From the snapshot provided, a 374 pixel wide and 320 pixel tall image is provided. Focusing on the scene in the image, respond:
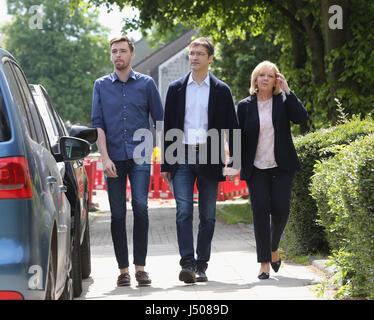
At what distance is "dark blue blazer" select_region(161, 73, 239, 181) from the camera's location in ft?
23.0

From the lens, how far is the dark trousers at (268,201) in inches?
281

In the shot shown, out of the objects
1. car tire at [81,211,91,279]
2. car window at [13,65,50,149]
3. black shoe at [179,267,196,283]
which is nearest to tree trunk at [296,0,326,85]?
car tire at [81,211,91,279]

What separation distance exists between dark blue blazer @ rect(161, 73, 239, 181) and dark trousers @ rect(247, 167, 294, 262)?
1.10ft

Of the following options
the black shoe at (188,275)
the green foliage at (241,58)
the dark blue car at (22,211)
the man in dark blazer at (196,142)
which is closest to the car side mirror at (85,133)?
the man in dark blazer at (196,142)

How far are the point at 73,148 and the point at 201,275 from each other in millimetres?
2527

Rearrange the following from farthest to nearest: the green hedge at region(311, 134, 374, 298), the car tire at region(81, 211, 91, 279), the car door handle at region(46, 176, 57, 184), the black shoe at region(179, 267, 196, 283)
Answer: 1. the car tire at region(81, 211, 91, 279)
2. the black shoe at region(179, 267, 196, 283)
3. the green hedge at region(311, 134, 374, 298)
4. the car door handle at region(46, 176, 57, 184)

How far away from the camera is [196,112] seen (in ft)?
23.1

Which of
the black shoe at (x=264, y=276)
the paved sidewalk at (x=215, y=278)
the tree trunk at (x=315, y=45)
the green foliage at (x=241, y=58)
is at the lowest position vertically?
the paved sidewalk at (x=215, y=278)

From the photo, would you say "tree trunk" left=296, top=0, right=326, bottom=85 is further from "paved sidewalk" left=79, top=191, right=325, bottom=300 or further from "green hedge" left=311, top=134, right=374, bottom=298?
"green hedge" left=311, top=134, right=374, bottom=298

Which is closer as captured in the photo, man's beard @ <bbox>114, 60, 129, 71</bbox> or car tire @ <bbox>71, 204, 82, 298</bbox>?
car tire @ <bbox>71, 204, 82, 298</bbox>

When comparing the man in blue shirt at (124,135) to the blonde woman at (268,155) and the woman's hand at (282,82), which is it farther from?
the woman's hand at (282,82)

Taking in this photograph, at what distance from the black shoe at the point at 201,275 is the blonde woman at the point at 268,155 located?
1.62 ft

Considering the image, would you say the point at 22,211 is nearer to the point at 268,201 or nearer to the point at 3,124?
the point at 3,124
